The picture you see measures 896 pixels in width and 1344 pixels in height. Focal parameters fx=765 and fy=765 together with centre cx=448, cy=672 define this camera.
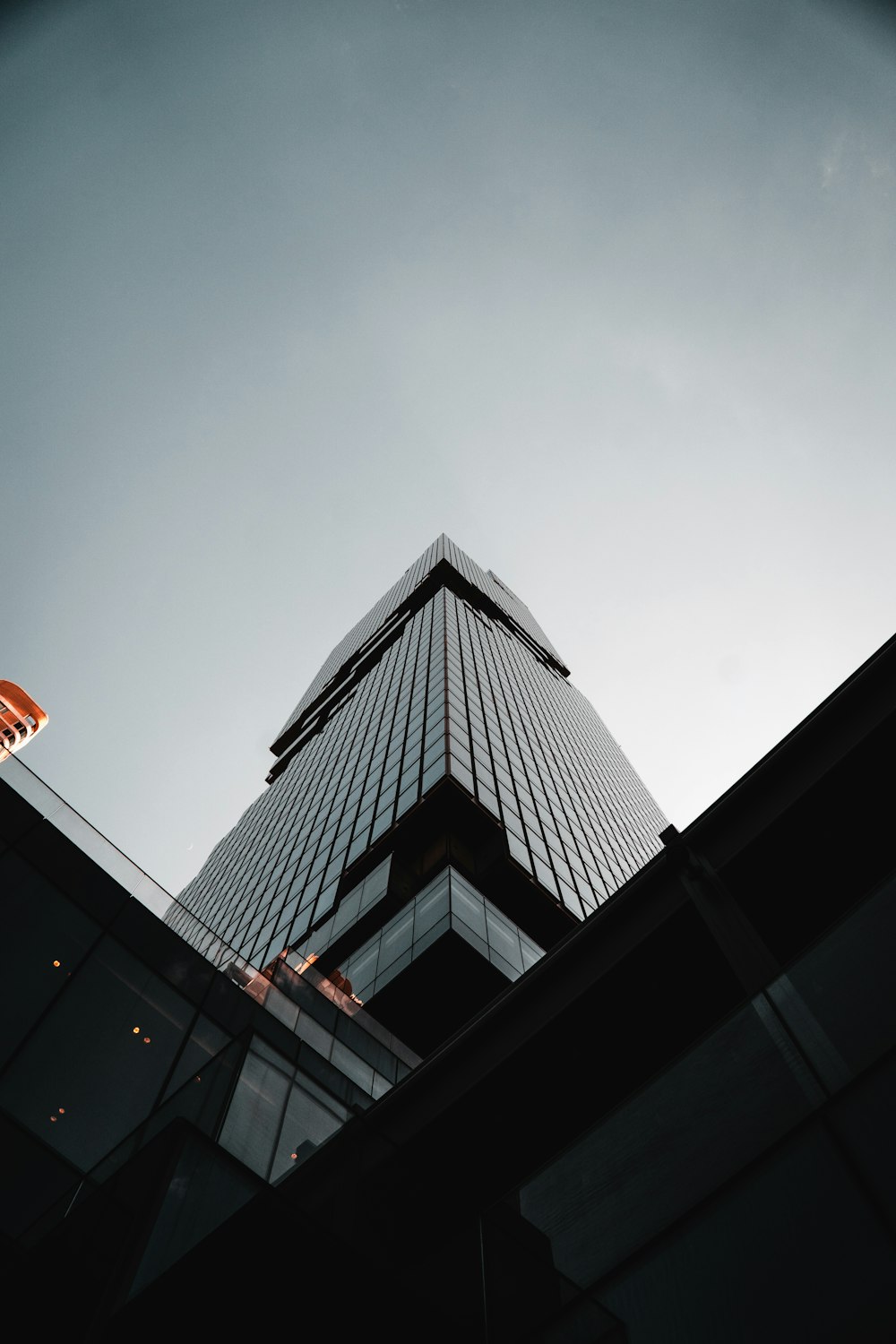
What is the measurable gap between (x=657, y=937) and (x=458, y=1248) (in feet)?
18.4

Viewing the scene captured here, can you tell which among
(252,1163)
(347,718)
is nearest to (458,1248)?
(252,1163)

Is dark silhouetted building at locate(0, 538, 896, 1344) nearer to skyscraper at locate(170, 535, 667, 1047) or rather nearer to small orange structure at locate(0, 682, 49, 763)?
skyscraper at locate(170, 535, 667, 1047)

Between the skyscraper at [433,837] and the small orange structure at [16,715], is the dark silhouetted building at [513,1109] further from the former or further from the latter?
the small orange structure at [16,715]

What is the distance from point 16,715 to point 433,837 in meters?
65.6

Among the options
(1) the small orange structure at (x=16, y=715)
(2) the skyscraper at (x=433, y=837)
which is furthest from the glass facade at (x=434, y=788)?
(1) the small orange structure at (x=16, y=715)

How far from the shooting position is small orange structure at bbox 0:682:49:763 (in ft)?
258

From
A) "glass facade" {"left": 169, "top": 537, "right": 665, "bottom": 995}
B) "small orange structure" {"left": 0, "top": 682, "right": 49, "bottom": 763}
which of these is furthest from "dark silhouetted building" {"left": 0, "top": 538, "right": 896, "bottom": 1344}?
"small orange structure" {"left": 0, "top": 682, "right": 49, "bottom": 763}

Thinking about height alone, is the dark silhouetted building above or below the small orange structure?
above

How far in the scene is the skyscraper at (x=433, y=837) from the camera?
27453 mm

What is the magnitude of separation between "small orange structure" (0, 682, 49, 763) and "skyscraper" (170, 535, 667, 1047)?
26.2 metres

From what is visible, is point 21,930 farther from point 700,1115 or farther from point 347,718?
point 347,718

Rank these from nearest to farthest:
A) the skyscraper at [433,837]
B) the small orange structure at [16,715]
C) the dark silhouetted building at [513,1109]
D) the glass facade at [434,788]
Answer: the dark silhouetted building at [513,1109]
the skyscraper at [433,837]
the glass facade at [434,788]
the small orange structure at [16,715]

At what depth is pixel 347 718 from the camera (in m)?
70.5

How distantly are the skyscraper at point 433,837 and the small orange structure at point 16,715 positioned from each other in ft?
85.9
